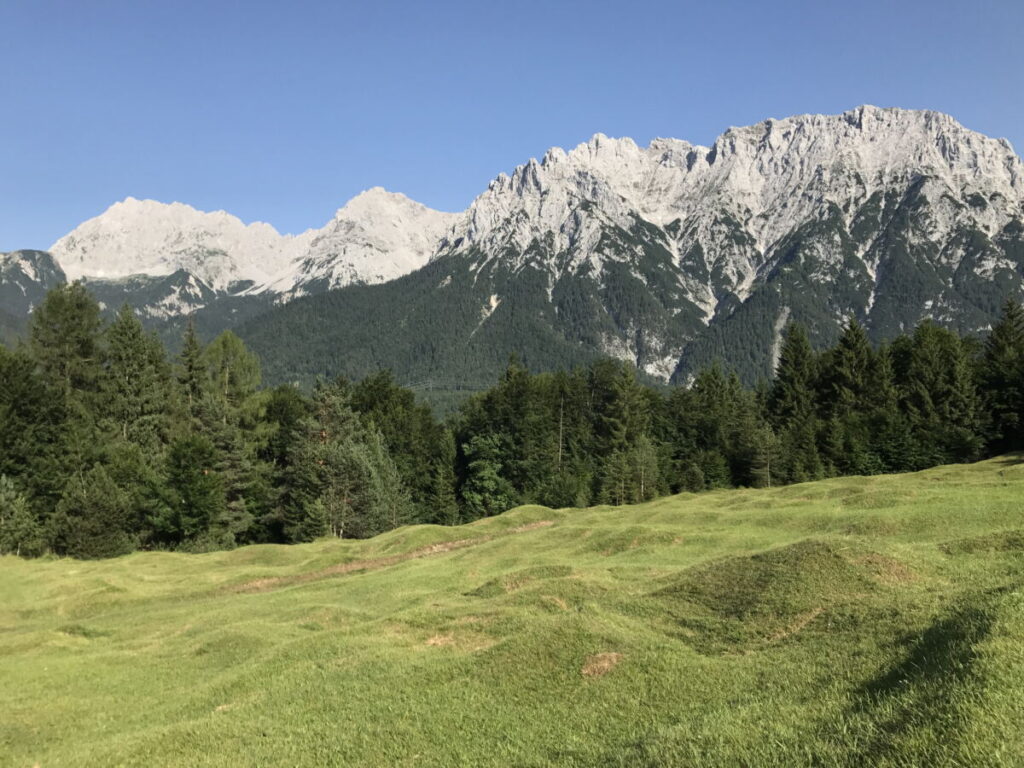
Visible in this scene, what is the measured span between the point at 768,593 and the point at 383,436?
85.4 m

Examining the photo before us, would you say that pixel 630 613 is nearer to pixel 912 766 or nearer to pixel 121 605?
pixel 912 766

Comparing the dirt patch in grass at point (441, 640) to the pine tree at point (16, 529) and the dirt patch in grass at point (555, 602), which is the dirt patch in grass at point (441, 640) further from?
the pine tree at point (16, 529)

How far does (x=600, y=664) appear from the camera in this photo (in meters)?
16.1

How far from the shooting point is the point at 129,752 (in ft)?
45.2

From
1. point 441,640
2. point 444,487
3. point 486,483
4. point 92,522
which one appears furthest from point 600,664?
point 444,487

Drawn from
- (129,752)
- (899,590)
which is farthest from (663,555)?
(129,752)

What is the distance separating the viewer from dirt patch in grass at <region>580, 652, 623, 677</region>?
15.7 metres

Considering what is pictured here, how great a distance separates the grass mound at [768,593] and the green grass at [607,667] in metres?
0.08

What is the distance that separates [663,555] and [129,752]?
1030 inches

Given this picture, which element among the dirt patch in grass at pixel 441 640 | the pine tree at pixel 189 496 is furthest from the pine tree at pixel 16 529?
the dirt patch in grass at pixel 441 640

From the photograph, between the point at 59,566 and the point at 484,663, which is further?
the point at 59,566

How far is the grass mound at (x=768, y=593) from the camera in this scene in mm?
17641

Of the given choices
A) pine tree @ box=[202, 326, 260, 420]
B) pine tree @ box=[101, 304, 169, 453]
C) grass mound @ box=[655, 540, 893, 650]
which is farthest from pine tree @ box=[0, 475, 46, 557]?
grass mound @ box=[655, 540, 893, 650]

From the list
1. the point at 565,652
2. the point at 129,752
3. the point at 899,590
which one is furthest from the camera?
the point at 899,590
